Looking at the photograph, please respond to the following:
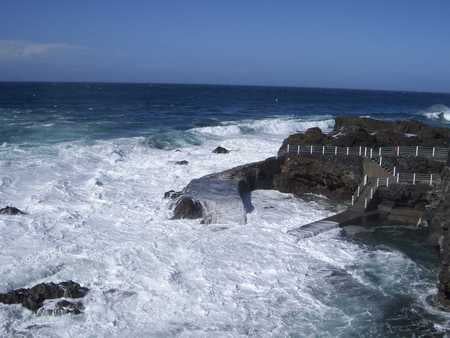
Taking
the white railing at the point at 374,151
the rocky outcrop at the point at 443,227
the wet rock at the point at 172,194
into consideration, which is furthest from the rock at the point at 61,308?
the white railing at the point at 374,151

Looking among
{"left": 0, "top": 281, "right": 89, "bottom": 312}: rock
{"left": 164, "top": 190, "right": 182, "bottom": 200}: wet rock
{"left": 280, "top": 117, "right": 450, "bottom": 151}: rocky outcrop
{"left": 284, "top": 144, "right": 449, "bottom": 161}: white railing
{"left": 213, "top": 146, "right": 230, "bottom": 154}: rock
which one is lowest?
{"left": 0, "top": 281, "right": 89, "bottom": 312}: rock

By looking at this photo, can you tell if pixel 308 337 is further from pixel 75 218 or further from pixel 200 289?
pixel 75 218

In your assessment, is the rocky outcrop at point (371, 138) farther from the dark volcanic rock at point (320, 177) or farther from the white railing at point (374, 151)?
the dark volcanic rock at point (320, 177)

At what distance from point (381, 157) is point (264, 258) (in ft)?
40.3

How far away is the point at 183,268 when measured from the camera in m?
14.6

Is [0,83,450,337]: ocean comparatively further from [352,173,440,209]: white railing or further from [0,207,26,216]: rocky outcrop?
[352,173,440,209]: white railing

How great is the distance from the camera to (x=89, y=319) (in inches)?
456

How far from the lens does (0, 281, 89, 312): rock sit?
39.6 feet

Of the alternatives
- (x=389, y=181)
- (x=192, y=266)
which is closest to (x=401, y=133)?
(x=389, y=181)

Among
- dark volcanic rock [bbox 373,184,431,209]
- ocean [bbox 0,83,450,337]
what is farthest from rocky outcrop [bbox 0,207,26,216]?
dark volcanic rock [bbox 373,184,431,209]

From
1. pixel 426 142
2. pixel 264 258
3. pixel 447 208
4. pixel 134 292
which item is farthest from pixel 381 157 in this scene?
pixel 134 292

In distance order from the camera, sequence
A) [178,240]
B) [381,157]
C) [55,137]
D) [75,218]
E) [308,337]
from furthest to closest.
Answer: [55,137] < [381,157] < [75,218] < [178,240] < [308,337]

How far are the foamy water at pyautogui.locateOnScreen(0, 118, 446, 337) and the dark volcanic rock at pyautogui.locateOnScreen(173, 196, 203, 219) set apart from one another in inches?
15.3

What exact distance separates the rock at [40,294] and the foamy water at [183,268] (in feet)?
0.82
